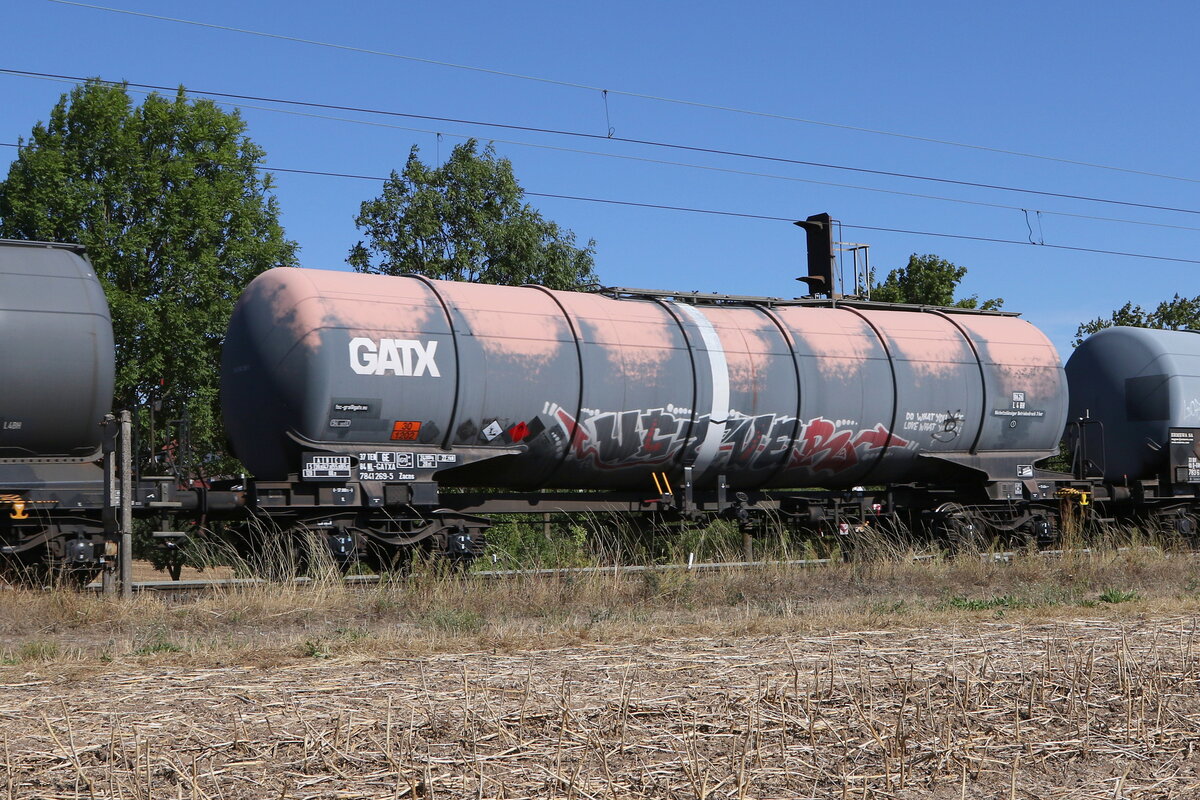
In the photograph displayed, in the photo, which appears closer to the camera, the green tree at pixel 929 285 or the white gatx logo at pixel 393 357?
the white gatx logo at pixel 393 357

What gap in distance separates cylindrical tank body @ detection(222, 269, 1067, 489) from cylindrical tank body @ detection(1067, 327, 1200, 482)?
2362mm

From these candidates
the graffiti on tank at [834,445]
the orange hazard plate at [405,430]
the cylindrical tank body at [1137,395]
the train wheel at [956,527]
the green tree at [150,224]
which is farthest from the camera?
the green tree at [150,224]

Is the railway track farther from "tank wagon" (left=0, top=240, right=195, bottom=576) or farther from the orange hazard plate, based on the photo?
the orange hazard plate

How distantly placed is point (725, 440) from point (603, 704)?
32.8 ft

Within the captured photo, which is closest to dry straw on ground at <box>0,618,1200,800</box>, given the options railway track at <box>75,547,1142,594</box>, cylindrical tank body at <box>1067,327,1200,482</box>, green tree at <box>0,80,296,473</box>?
railway track at <box>75,547,1142,594</box>

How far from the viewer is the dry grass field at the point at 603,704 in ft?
15.3

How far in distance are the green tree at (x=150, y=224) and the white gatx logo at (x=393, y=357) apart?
687 inches

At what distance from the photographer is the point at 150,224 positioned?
31094 mm

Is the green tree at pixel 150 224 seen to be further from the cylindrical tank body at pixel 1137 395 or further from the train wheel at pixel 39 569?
the cylindrical tank body at pixel 1137 395

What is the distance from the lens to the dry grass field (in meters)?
4.66

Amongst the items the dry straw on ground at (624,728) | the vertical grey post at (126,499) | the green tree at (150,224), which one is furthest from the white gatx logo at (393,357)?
the green tree at (150,224)

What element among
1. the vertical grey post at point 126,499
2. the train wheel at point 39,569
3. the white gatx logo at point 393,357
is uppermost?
the white gatx logo at point 393,357

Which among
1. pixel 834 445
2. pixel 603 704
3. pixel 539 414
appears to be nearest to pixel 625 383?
pixel 539 414

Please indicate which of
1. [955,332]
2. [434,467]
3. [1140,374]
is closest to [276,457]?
[434,467]
